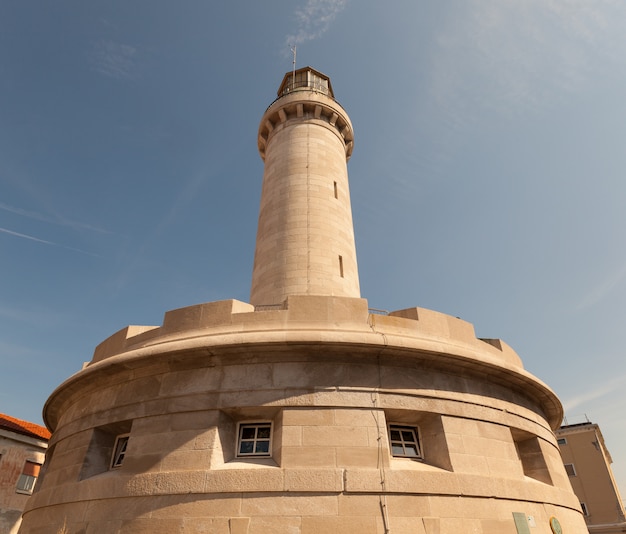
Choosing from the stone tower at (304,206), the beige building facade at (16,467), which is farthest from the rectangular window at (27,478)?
the stone tower at (304,206)

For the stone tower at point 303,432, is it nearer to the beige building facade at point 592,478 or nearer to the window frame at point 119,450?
the window frame at point 119,450

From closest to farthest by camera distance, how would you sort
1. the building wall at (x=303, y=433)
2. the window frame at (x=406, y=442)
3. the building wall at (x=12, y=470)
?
the building wall at (x=303, y=433) → the window frame at (x=406, y=442) → the building wall at (x=12, y=470)

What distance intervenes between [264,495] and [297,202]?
11611 mm

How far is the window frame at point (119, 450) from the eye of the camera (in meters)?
9.61

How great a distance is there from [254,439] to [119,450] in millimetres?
3585

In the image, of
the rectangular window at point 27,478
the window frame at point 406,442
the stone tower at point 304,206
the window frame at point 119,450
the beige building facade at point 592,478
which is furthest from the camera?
the beige building facade at point 592,478

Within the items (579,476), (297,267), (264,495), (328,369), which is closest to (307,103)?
(297,267)

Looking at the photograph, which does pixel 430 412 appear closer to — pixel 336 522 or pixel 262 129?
pixel 336 522

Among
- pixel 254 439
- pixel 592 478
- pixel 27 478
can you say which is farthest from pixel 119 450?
pixel 592 478

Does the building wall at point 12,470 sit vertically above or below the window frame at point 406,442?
above

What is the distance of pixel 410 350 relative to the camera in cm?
892

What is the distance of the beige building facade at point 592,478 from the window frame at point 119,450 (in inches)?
1621

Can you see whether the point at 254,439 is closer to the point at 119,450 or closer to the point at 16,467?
the point at 119,450

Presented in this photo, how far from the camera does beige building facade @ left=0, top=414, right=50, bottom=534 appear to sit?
76.0 feet
